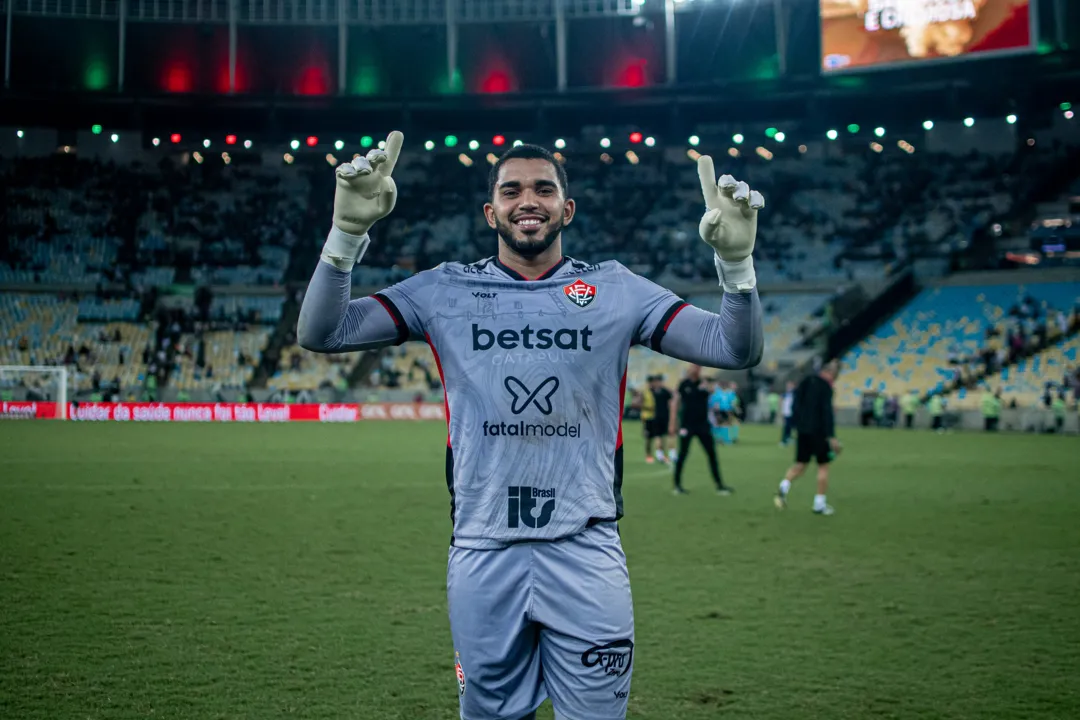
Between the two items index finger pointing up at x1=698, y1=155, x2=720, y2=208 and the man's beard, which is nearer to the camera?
index finger pointing up at x1=698, y1=155, x2=720, y2=208

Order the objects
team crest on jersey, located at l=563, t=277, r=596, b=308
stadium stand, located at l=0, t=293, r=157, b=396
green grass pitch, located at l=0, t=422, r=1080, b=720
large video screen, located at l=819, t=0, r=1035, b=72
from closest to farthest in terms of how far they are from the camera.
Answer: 1. team crest on jersey, located at l=563, t=277, r=596, b=308
2. green grass pitch, located at l=0, t=422, r=1080, b=720
3. large video screen, located at l=819, t=0, r=1035, b=72
4. stadium stand, located at l=0, t=293, r=157, b=396

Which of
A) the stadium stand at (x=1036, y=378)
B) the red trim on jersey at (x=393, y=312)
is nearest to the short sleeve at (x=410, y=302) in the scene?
the red trim on jersey at (x=393, y=312)

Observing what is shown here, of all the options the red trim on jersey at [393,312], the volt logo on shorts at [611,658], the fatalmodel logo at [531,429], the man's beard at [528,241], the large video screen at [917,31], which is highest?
the large video screen at [917,31]

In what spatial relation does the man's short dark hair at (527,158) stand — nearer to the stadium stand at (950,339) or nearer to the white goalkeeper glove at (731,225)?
the white goalkeeper glove at (731,225)

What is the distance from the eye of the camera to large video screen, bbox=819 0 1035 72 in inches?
1394

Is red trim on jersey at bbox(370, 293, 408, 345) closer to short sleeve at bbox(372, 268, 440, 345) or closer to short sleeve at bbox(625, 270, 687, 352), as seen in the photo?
short sleeve at bbox(372, 268, 440, 345)

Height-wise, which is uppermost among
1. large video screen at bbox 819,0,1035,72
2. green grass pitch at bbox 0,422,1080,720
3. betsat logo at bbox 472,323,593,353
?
large video screen at bbox 819,0,1035,72

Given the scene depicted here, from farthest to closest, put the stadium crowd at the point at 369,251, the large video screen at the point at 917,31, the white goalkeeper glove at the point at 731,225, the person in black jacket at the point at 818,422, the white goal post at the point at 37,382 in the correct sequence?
the stadium crowd at the point at 369,251 < the white goal post at the point at 37,382 < the large video screen at the point at 917,31 < the person in black jacket at the point at 818,422 < the white goalkeeper glove at the point at 731,225

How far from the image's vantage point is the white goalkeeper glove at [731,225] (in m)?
3.26

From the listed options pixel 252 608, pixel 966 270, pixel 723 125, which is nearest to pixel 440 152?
pixel 723 125

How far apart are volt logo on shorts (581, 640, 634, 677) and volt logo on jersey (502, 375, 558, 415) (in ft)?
2.41

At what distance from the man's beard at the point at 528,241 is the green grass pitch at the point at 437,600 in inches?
129

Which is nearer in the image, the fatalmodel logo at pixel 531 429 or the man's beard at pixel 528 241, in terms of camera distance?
the fatalmodel logo at pixel 531 429

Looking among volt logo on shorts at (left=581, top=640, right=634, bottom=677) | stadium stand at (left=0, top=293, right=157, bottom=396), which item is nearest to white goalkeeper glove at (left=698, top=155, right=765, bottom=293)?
volt logo on shorts at (left=581, top=640, right=634, bottom=677)
